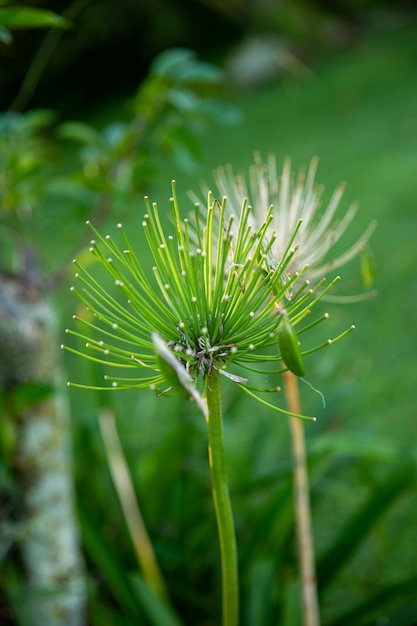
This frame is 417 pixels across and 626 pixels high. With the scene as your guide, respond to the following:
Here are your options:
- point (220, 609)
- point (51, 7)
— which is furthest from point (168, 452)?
point (51, 7)

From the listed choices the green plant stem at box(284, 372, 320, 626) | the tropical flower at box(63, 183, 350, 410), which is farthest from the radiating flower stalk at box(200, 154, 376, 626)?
the tropical flower at box(63, 183, 350, 410)

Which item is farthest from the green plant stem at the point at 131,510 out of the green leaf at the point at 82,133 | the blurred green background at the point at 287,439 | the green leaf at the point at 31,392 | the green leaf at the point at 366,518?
the green leaf at the point at 82,133

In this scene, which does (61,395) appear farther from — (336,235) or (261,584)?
(336,235)

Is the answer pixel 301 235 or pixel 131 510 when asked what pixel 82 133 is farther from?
pixel 131 510

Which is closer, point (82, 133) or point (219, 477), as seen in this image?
point (219, 477)

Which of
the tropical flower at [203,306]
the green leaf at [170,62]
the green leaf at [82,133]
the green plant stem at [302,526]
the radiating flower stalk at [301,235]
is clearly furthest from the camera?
the green leaf at [82,133]

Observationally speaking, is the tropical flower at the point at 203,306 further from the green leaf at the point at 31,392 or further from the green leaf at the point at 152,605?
the green leaf at the point at 152,605

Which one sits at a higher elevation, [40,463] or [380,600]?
[40,463]

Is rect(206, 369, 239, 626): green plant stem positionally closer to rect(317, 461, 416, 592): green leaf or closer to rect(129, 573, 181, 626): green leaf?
rect(129, 573, 181, 626): green leaf

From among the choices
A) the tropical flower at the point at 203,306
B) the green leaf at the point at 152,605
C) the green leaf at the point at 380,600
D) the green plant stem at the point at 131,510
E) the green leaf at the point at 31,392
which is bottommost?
the green leaf at the point at 380,600

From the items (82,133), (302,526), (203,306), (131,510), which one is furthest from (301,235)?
(131,510)

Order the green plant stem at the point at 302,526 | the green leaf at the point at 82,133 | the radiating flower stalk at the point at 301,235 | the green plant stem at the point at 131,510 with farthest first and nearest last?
1. the green plant stem at the point at 131,510
2. the green leaf at the point at 82,133
3. the green plant stem at the point at 302,526
4. the radiating flower stalk at the point at 301,235
